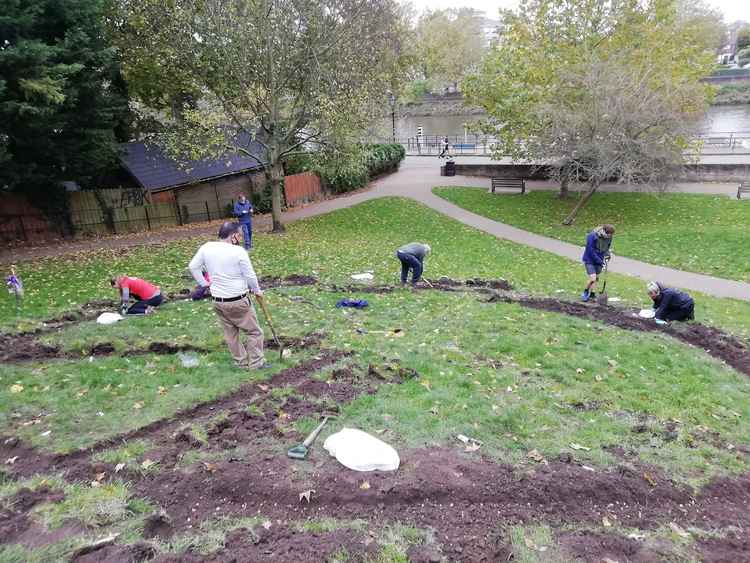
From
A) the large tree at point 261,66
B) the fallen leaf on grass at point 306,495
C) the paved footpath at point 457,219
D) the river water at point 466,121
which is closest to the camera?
the fallen leaf on grass at point 306,495

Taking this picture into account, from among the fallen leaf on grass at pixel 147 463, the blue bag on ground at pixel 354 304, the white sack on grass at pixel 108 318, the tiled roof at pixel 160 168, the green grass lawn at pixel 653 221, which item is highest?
the tiled roof at pixel 160 168

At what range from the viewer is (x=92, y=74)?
1653cm

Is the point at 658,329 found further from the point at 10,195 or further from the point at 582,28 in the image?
the point at 10,195

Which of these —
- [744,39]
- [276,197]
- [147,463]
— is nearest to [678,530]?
[147,463]

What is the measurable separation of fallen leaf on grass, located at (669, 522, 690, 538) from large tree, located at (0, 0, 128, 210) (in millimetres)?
15168

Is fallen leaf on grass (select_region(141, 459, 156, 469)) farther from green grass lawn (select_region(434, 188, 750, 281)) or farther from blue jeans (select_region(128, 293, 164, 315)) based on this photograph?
green grass lawn (select_region(434, 188, 750, 281))

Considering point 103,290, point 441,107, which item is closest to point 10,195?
point 103,290

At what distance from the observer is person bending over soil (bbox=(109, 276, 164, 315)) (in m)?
9.70

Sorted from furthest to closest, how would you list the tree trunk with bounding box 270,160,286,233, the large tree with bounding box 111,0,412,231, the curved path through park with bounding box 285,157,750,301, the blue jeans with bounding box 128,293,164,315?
the tree trunk with bounding box 270,160,286,233 → the large tree with bounding box 111,0,412,231 → the curved path through park with bounding box 285,157,750,301 → the blue jeans with bounding box 128,293,164,315

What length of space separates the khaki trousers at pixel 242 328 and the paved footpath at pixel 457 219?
1207 cm

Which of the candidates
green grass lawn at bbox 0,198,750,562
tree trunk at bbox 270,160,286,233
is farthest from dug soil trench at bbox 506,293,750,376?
tree trunk at bbox 270,160,286,233

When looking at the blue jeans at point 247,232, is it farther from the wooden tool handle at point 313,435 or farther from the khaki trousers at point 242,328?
the wooden tool handle at point 313,435

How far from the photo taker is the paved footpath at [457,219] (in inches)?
570

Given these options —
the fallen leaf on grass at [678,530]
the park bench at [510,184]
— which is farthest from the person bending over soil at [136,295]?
the park bench at [510,184]
